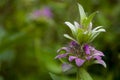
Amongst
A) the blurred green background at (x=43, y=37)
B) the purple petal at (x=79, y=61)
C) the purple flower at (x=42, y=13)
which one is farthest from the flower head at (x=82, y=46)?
the purple flower at (x=42, y=13)

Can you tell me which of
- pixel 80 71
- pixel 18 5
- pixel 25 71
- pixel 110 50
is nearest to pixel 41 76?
pixel 25 71

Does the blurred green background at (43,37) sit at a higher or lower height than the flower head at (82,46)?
higher

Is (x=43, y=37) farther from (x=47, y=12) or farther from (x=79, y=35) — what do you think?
(x=79, y=35)

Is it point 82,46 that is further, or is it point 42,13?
point 42,13

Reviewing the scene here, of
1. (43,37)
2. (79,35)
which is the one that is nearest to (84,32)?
(79,35)

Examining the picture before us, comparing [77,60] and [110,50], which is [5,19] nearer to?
[110,50]

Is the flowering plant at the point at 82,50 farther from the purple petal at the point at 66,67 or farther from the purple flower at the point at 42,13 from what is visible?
the purple flower at the point at 42,13
